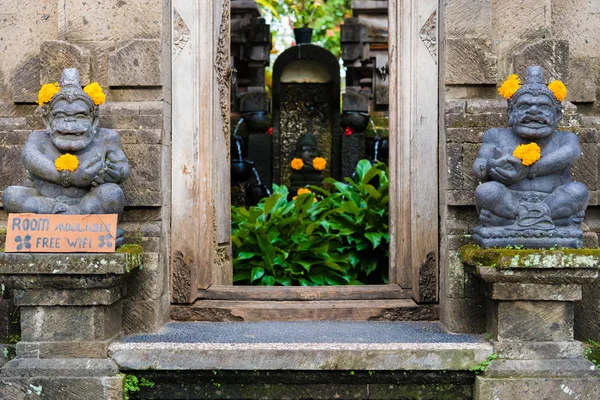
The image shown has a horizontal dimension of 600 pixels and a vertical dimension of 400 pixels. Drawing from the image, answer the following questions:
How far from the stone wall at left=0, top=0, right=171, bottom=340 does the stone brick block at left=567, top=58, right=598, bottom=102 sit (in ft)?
8.18

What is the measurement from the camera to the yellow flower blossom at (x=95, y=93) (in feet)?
12.6

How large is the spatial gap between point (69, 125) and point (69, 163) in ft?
0.68

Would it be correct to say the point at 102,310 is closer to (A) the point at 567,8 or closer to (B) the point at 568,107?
A: (B) the point at 568,107

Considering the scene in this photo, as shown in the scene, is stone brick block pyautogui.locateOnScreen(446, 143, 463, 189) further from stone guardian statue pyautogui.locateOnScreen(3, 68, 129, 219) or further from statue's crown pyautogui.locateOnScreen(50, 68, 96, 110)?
statue's crown pyautogui.locateOnScreen(50, 68, 96, 110)

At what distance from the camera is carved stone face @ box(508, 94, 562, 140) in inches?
144

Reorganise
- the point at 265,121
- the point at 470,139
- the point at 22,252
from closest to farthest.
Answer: the point at 22,252 < the point at 470,139 < the point at 265,121

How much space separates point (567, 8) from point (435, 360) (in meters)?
2.31

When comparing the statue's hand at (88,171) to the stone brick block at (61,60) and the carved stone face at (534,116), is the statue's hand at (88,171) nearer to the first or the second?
the stone brick block at (61,60)

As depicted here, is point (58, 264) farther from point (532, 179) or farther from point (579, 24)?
point (579, 24)

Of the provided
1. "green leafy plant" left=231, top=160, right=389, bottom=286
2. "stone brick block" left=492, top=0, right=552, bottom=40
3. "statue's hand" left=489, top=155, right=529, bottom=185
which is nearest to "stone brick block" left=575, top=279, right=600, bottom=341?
"statue's hand" left=489, top=155, right=529, bottom=185

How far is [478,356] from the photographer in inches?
144

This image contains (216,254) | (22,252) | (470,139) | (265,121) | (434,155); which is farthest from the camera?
(265,121)

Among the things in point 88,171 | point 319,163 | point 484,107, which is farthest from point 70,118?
point 319,163

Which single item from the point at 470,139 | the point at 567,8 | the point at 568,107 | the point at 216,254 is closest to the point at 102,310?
the point at 216,254
